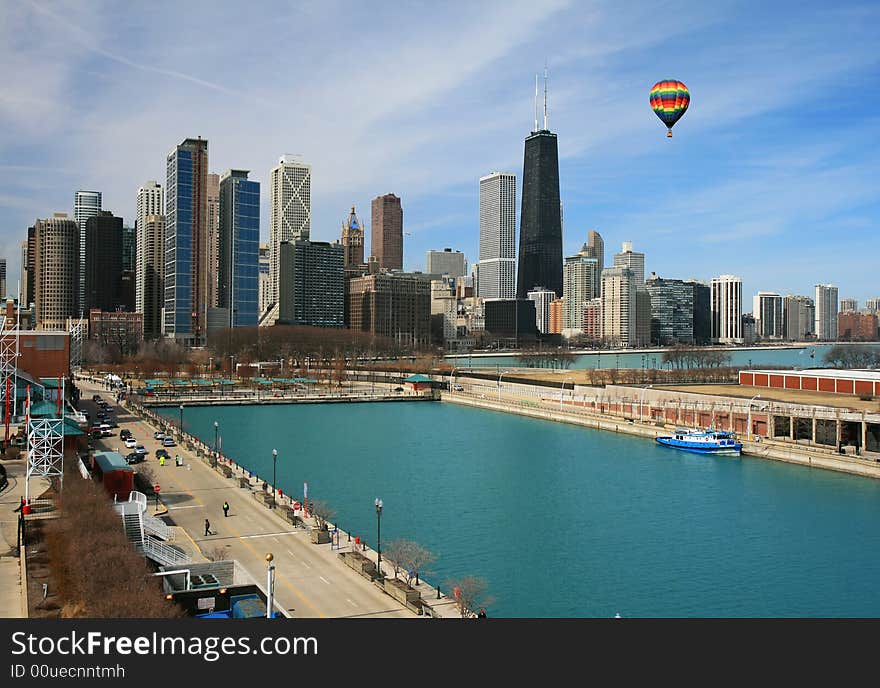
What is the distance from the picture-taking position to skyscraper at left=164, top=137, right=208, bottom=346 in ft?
Answer: 419

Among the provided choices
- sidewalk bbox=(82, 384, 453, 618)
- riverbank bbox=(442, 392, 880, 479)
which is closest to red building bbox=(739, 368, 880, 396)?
riverbank bbox=(442, 392, 880, 479)

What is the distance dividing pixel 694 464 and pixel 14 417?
30.7 meters

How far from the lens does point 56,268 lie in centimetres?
13250

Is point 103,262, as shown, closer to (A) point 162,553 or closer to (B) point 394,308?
(B) point 394,308

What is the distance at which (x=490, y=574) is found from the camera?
1933cm

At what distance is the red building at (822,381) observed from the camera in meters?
46.9

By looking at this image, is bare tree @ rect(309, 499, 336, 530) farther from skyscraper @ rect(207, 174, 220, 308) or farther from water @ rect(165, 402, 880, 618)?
skyscraper @ rect(207, 174, 220, 308)

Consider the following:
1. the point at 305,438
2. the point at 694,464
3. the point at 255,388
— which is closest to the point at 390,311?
the point at 255,388

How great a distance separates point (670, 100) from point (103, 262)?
136 m

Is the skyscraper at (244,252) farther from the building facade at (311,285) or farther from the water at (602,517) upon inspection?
the water at (602,517)

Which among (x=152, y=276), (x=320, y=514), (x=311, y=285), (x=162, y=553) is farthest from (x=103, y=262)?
(x=162, y=553)

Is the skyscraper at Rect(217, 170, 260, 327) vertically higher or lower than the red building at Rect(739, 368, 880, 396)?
higher

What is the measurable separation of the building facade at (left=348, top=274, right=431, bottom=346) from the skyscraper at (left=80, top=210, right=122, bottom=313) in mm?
45630
